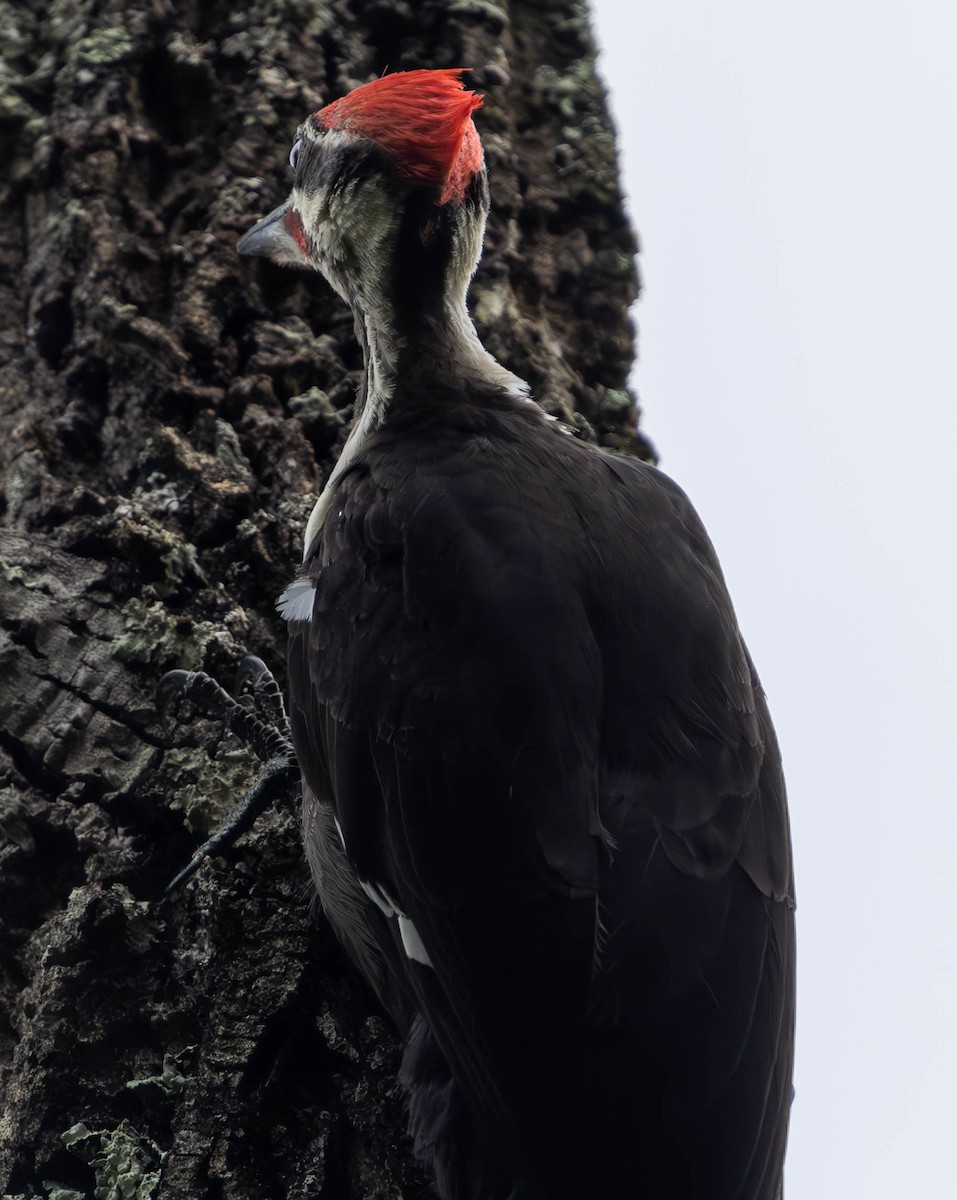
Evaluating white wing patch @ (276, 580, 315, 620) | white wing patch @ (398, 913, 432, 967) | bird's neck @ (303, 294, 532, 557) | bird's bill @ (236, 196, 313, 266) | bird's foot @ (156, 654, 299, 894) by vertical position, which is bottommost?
white wing patch @ (398, 913, 432, 967)

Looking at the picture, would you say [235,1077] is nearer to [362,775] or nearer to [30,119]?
[362,775]

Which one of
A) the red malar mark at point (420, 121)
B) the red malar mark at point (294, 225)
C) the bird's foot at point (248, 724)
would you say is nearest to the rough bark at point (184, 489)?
the bird's foot at point (248, 724)

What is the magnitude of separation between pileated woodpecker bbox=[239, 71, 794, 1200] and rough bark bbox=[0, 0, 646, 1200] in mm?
130

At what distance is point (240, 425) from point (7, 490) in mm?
384

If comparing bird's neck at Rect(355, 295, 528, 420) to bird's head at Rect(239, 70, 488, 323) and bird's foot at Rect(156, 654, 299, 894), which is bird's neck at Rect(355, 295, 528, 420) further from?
bird's foot at Rect(156, 654, 299, 894)

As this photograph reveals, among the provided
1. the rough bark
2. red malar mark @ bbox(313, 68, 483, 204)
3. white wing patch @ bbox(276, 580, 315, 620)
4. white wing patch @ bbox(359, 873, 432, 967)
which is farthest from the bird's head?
white wing patch @ bbox(359, 873, 432, 967)

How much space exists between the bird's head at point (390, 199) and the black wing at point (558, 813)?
1.41 ft

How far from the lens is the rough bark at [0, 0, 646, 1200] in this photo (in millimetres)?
1696

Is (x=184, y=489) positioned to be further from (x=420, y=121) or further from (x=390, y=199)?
(x=420, y=121)

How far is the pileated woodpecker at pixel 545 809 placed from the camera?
1.55 meters

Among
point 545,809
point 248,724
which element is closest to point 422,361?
point 248,724

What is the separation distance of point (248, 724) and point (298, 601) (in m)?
0.25

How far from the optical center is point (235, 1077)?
5.37 ft

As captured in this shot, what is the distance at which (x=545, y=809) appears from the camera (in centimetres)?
163
